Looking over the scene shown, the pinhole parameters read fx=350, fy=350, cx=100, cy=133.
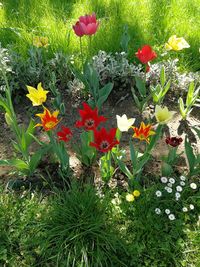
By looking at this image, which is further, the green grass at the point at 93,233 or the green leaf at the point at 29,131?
the green leaf at the point at 29,131

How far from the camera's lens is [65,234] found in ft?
6.52

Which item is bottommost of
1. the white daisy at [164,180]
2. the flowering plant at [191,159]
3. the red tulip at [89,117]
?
the white daisy at [164,180]

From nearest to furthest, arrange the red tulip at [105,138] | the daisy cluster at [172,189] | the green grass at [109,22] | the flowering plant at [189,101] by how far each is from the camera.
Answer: the red tulip at [105,138] < the daisy cluster at [172,189] < the flowering plant at [189,101] < the green grass at [109,22]

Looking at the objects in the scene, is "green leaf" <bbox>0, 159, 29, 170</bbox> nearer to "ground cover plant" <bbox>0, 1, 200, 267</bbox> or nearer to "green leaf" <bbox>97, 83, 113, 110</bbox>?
"ground cover plant" <bbox>0, 1, 200, 267</bbox>

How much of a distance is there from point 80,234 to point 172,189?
0.67 metres

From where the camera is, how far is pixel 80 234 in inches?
77.1

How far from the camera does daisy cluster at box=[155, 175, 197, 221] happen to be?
2.09 m

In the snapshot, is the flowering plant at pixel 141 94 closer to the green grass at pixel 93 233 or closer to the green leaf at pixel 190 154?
the green leaf at pixel 190 154

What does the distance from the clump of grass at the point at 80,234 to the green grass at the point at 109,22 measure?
5.54 feet

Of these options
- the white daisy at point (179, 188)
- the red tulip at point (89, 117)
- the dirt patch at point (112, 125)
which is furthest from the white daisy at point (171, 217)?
the red tulip at point (89, 117)

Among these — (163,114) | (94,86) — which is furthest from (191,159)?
(94,86)

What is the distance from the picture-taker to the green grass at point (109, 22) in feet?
11.0

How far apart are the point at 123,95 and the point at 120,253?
1.41 m

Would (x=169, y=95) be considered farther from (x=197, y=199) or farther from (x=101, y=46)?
(x=197, y=199)
